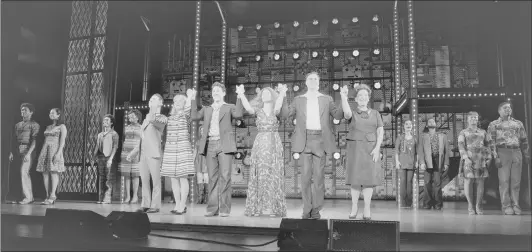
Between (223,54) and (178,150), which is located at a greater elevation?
(223,54)

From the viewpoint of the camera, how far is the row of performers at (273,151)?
467 cm

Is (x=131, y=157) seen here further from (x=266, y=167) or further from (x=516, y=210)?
(x=516, y=210)

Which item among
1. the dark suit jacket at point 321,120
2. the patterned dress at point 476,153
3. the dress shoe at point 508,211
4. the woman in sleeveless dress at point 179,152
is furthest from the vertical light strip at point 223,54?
the dress shoe at point 508,211

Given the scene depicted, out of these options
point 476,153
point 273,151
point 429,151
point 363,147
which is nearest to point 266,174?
point 273,151

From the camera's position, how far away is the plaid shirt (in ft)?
20.2

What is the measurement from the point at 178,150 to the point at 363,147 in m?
2.39

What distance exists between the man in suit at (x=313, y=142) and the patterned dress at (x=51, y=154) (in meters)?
4.47

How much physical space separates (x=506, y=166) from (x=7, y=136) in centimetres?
868

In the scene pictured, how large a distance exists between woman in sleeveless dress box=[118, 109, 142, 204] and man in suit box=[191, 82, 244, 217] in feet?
5.85

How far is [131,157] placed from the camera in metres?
6.46

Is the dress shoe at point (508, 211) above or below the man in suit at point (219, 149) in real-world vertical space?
below

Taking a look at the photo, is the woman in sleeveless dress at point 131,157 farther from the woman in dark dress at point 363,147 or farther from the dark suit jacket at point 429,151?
the dark suit jacket at point 429,151

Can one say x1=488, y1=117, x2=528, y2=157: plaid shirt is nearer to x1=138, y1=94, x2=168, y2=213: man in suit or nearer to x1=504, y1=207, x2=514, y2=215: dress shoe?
x1=504, y1=207, x2=514, y2=215: dress shoe

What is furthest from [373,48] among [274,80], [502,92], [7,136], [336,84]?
[7,136]
